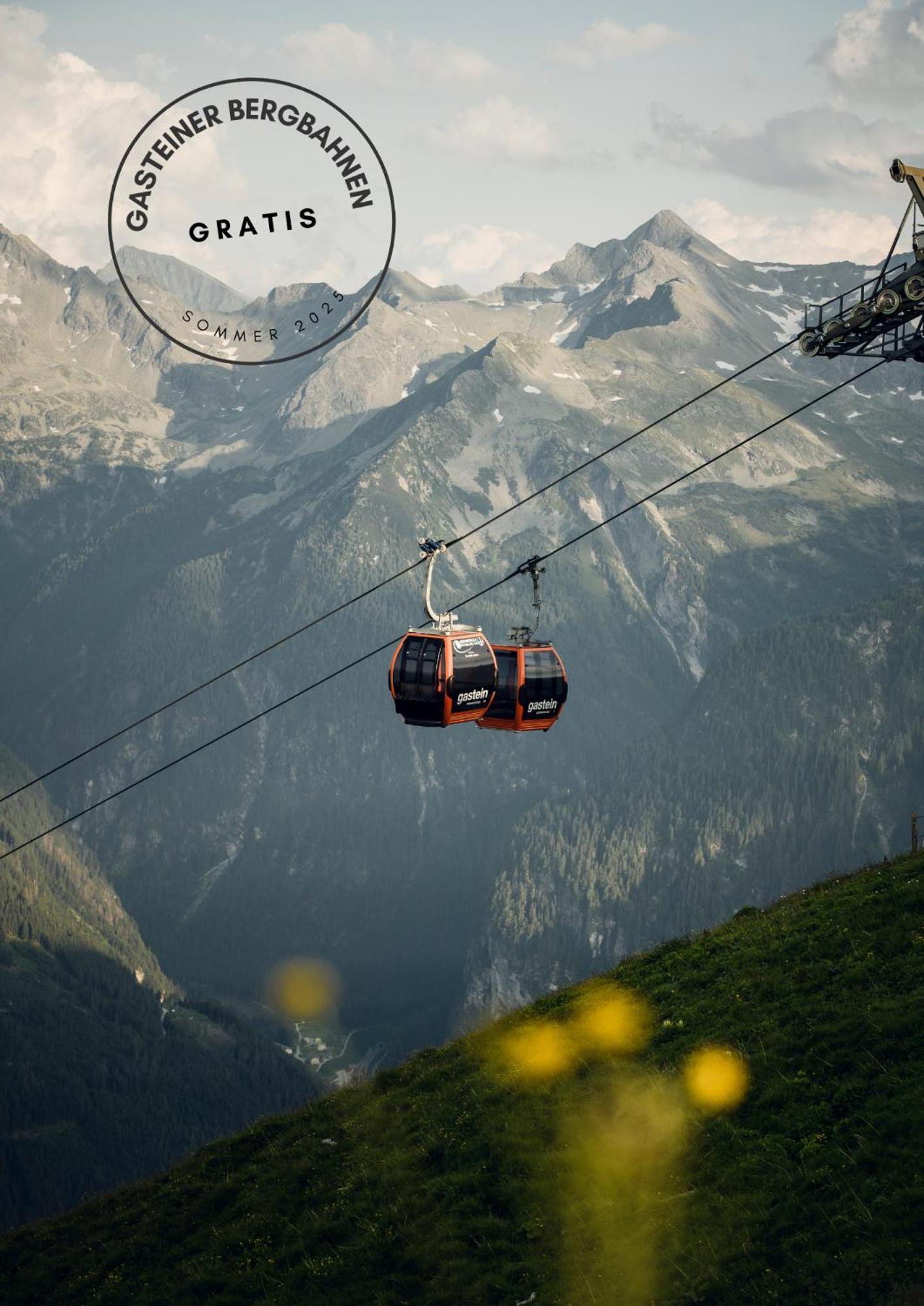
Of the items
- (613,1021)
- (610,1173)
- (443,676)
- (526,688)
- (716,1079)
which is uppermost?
(443,676)

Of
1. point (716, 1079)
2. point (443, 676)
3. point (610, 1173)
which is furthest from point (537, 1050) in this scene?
point (443, 676)

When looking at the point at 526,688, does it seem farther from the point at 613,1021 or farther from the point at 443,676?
the point at 613,1021

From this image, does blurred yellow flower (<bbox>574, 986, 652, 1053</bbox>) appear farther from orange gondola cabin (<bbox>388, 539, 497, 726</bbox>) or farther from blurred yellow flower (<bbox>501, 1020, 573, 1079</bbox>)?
orange gondola cabin (<bbox>388, 539, 497, 726</bbox>)

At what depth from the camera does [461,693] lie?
135 feet

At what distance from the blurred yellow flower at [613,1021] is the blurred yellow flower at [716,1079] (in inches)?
139

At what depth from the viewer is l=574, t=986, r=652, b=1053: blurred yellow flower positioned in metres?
42.4

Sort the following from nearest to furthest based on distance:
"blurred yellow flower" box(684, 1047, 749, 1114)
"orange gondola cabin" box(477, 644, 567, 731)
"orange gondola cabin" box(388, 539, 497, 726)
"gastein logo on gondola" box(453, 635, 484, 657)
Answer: "blurred yellow flower" box(684, 1047, 749, 1114), "orange gondola cabin" box(388, 539, 497, 726), "gastein logo on gondola" box(453, 635, 484, 657), "orange gondola cabin" box(477, 644, 567, 731)

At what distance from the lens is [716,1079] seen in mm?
36906

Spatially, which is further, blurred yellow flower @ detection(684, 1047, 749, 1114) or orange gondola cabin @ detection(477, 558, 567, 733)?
orange gondola cabin @ detection(477, 558, 567, 733)

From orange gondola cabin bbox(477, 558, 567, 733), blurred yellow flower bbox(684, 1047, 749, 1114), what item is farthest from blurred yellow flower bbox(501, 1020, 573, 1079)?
orange gondola cabin bbox(477, 558, 567, 733)

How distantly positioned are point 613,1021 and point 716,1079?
8.03 meters

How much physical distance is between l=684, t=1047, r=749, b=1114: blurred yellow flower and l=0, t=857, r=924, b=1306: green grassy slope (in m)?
0.41

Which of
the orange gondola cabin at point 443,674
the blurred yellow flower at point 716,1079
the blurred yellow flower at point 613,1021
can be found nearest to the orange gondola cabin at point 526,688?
the orange gondola cabin at point 443,674

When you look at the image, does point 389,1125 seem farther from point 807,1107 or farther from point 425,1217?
point 807,1107
